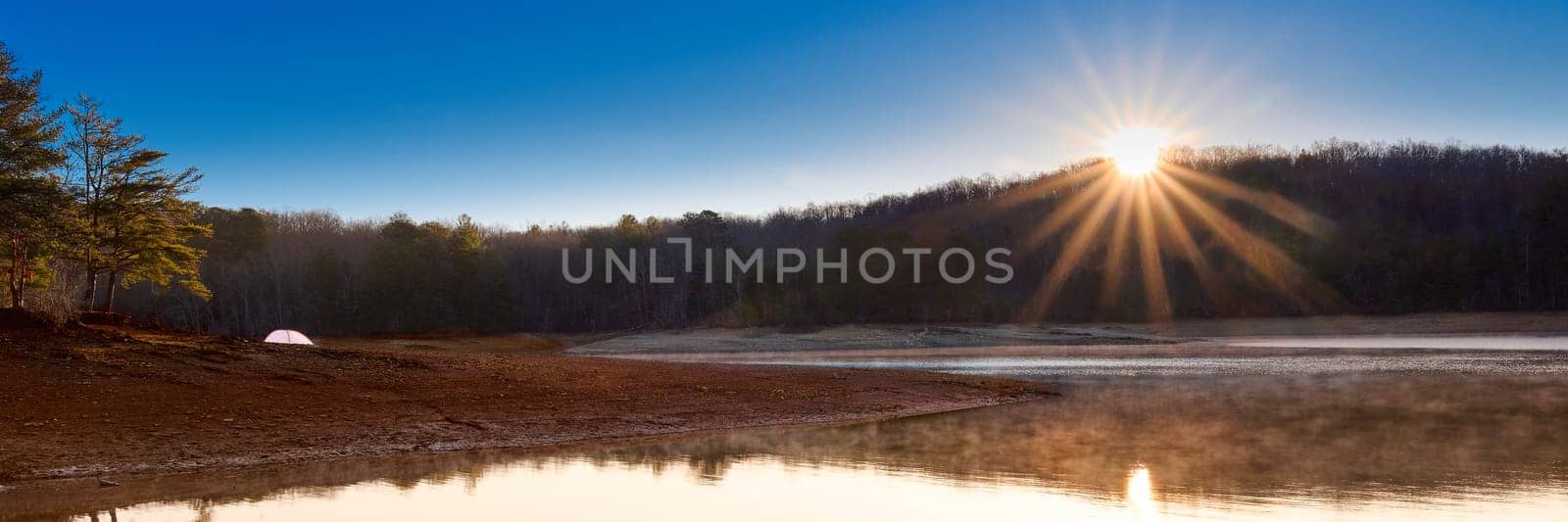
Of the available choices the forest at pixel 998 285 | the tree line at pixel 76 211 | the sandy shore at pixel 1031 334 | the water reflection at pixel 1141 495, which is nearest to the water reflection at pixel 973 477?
the water reflection at pixel 1141 495

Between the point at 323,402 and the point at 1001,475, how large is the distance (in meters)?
11.5

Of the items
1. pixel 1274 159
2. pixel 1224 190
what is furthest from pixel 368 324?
pixel 1274 159

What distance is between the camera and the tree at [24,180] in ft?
72.3

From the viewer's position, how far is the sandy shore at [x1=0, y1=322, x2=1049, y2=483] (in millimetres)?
Result: 13586

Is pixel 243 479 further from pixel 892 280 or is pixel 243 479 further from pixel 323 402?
pixel 892 280

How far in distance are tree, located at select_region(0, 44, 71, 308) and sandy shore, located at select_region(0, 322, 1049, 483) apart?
3.93m

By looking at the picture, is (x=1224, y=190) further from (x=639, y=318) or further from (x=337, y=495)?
(x=337, y=495)

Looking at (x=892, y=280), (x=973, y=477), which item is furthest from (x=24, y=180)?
(x=892, y=280)

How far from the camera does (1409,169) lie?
124 m

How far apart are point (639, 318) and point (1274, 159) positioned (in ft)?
285

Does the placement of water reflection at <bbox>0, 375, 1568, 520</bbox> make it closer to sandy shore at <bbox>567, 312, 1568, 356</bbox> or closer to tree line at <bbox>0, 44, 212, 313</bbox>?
tree line at <bbox>0, 44, 212, 313</bbox>

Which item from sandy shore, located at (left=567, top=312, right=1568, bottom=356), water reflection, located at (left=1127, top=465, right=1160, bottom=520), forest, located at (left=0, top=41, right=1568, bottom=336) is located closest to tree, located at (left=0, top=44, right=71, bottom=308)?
water reflection, located at (left=1127, top=465, right=1160, bottom=520)

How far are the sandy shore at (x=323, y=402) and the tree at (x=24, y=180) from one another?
3.93 metres

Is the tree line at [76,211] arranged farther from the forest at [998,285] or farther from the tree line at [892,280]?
the tree line at [892,280]
